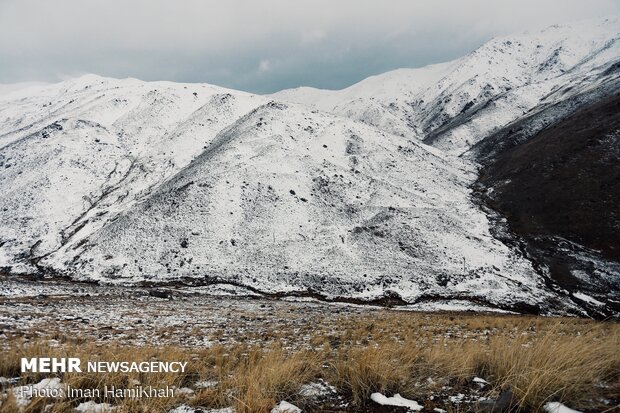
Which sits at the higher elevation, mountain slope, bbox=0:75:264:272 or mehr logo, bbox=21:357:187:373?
mountain slope, bbox=0:75:264:272

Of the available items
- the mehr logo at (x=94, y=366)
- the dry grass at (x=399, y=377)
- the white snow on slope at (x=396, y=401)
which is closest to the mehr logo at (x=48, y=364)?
the mehr logo at (x=94, y=366)

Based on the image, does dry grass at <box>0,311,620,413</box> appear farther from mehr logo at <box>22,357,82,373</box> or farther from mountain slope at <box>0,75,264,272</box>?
mountain slope at <box>0,75,264,272</box>

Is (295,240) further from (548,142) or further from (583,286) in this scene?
(548,142)

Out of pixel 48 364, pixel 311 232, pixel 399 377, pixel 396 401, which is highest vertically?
pixel 48 364

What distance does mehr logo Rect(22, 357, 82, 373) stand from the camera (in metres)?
5.31

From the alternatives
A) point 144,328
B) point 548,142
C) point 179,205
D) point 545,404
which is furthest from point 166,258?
point 548,142

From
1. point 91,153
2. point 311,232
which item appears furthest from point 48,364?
point 91,153

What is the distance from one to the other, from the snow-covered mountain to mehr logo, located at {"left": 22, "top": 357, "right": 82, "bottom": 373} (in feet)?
111

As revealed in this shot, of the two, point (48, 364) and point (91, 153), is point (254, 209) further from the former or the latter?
point (48, 364)

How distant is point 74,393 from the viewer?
4512mm

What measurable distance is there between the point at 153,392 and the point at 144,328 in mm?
12664

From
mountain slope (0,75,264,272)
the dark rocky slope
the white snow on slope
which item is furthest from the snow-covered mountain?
the white snow on slope

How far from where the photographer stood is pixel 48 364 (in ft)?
18.3

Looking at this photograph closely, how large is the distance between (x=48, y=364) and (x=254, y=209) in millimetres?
48432
